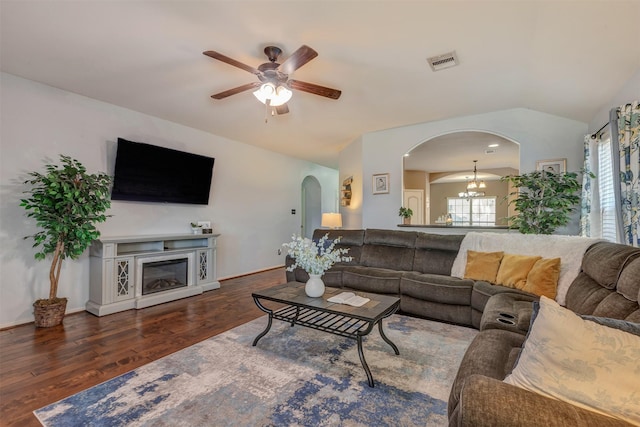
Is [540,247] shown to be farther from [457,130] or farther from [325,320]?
[325,320]

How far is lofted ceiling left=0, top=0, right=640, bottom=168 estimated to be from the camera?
1964 millimetres

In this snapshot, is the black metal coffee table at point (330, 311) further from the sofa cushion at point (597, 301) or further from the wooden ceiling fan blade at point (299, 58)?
the wooden ceiling fan blade at point (299, 58)

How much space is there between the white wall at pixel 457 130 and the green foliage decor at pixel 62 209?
12.3ft

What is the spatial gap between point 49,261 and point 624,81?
597 cm

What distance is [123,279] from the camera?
3477 millimetres

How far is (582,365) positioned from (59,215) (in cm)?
409

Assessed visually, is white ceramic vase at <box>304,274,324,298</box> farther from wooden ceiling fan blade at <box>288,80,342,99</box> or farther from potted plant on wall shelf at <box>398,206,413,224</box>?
potted plant on wall shelf at <box>398,206,413,224</box>

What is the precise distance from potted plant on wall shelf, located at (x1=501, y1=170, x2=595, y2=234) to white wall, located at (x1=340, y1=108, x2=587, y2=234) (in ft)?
1.28

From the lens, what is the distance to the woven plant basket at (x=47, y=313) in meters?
2.93

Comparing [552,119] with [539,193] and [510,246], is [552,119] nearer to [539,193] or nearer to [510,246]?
[539,193]

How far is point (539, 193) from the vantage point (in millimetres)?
3520

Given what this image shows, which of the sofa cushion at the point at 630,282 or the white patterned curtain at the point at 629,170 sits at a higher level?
the white patterned curtain at the point at 629,170

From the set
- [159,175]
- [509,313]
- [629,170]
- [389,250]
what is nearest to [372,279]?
[389,250]

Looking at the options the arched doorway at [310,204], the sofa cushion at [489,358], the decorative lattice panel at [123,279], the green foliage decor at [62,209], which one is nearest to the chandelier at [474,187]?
the arched doorway at [310,204]
